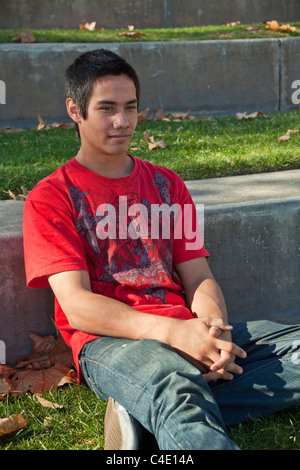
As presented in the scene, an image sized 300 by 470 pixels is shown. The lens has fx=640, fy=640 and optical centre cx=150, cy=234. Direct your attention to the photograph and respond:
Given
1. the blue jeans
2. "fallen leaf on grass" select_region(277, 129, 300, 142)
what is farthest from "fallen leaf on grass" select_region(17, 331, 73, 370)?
"fallen leaf on grass" select_region(277, 129, 300, 142)

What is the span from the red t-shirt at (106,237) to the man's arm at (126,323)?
0.24 feet

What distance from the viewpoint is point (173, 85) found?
714 cm

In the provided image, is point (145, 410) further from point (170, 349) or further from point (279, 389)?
point (279, 389)

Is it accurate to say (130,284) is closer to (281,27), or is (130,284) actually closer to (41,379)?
(41,379)

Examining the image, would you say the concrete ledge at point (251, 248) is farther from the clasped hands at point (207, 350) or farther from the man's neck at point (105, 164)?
the clasped hands at point (207, 350)

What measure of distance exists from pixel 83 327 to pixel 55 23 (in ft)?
23.9

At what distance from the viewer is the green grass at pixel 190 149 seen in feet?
13.5

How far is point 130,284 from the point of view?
8.73 ft

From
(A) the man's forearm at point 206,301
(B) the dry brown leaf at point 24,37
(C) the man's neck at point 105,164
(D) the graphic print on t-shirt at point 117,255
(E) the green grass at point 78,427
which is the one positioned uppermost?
(B) the dry brown leaf at point 24,37

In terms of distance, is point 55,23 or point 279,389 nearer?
point 279,389

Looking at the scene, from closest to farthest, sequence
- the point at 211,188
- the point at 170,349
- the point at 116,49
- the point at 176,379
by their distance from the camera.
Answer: the point at 176,379
the point at 170,349
the point at 211,188
the point at 116,49

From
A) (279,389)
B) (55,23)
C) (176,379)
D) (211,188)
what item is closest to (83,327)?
(176,379)

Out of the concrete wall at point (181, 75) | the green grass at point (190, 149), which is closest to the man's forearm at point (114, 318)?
the green grass at point (190, 149)
